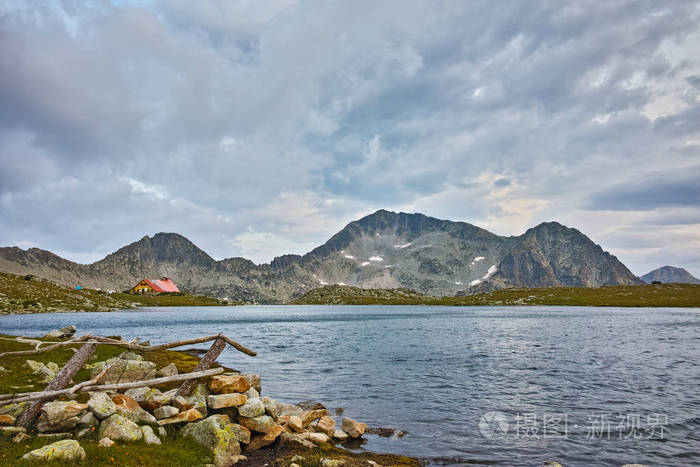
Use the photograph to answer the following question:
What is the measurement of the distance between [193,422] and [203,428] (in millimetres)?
953

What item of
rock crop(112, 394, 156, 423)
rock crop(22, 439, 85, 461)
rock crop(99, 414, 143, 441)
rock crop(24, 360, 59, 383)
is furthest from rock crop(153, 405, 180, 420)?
rock crop(24, 360, 59, 383)

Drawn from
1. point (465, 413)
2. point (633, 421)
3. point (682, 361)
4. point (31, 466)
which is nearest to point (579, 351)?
point (682, 361)

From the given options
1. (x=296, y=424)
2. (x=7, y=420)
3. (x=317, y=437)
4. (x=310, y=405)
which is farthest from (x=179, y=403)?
(x=310, y=405)

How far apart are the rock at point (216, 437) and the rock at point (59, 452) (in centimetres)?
459

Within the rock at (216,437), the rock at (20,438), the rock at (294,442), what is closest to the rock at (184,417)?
the rock at (216,437)

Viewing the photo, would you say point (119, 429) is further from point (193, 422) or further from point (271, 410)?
point (271, 410)

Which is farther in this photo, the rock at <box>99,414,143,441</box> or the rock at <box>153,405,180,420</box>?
the rock at <box>153,405,180,420</box>

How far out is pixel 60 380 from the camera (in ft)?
55.3

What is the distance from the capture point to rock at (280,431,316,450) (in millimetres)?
17966

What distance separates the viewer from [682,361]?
151 ft

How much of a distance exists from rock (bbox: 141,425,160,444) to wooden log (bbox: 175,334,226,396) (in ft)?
18.3

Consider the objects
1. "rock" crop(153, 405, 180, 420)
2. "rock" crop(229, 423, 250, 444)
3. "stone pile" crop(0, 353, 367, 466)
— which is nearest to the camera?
"stone pile" crop(0, 353, 367, 466)

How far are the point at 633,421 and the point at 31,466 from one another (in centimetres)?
3155

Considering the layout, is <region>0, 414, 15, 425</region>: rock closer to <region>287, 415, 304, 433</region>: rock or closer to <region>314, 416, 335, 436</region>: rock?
<region>287, 415, 304, 433</region>: rock
